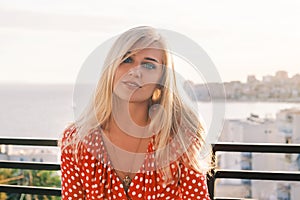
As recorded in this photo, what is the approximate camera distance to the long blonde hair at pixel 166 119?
136cm

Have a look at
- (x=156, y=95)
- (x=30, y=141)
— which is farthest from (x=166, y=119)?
(x=30, y=141)

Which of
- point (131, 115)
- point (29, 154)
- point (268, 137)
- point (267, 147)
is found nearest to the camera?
point (131, 115)

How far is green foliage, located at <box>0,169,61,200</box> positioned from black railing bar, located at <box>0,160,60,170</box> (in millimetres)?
192

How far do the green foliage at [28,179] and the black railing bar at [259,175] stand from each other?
2.97ft

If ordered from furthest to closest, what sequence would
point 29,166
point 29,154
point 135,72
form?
1. point 29,154
2. point 29,166
3. point 135,72

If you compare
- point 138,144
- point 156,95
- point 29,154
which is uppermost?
point 29,154

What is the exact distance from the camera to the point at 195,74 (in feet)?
4.63

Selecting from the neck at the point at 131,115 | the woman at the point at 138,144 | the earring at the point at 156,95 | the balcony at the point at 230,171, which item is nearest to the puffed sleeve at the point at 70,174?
the woman at the point at 138,144

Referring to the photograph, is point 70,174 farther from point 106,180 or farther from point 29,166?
point 29,166

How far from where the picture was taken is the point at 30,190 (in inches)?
99.7

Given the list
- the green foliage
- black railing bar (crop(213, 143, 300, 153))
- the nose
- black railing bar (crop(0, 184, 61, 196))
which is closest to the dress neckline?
the nose

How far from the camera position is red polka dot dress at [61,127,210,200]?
1422 millimetres

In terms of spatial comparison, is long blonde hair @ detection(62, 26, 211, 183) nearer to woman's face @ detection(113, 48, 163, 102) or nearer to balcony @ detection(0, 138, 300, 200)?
woman's face @ detection(113, 48, 163, 102)

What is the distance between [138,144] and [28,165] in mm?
1190
